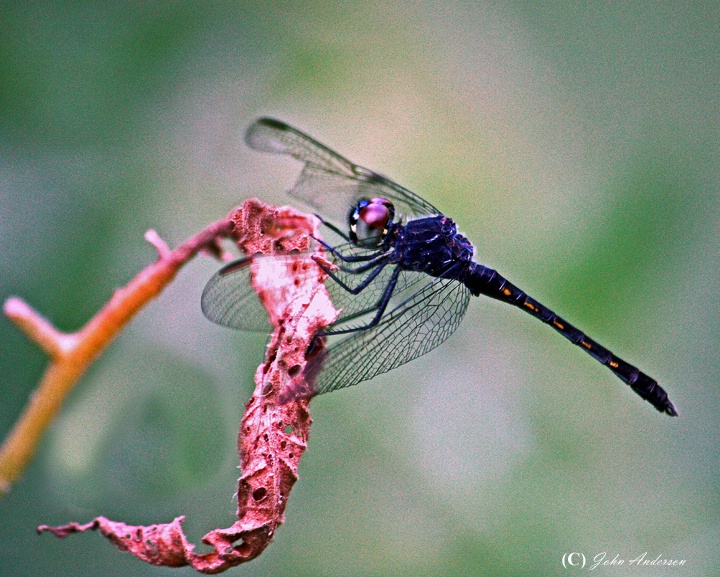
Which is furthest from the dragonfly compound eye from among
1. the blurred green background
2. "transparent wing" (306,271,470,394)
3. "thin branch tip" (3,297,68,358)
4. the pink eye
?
"thin branch tip" (3,297,68,358)

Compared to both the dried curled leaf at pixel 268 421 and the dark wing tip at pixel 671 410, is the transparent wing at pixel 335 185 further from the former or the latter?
the dark wing tip at pixel 671 410

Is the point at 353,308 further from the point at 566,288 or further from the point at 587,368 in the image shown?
the point at 587,368

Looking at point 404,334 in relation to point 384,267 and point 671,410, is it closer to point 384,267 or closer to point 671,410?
point 384,267

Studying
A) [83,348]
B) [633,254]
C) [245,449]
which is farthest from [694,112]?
[83,348]

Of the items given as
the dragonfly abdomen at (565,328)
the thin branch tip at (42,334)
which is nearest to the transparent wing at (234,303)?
the thin branch tip at (42,334)

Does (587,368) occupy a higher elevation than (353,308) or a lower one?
higher

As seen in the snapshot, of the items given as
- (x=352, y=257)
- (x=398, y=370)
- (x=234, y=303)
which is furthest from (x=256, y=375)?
(x=398, y=370)

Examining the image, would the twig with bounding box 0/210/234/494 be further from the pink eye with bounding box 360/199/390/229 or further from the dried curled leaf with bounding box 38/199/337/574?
the pink eye with bounding box 360/199/390/229

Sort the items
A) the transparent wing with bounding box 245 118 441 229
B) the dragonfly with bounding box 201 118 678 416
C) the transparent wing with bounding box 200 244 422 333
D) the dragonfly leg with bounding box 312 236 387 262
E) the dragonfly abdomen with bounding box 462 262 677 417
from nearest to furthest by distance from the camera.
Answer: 1. the transparent wing with bounding box 200 244 422 333
2. the dragonfly leg with bounding box 312 236 387 262
3. the dragonfly with bounding box 201 118 678 416
4. the transparent wing with bounding box 245 118 441 229
5. the dragonfly abdomen with bounding box 462 262 677 417
